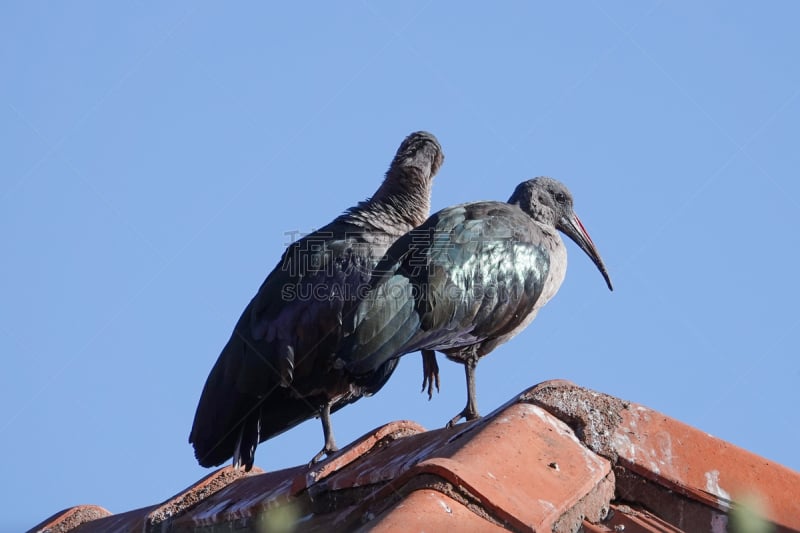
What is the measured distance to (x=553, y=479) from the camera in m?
3.32

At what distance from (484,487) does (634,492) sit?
57 cm

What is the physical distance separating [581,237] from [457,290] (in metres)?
1.84

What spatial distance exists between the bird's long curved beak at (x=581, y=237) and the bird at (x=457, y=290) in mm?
741

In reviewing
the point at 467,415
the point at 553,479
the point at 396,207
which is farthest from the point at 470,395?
the point at 553,479

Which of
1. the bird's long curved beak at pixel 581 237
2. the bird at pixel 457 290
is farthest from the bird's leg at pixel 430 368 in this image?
the bird's long curved beak at pixel 581 237

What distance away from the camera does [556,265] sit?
6.34 m

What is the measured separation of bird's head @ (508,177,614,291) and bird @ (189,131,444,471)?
2.76 ft

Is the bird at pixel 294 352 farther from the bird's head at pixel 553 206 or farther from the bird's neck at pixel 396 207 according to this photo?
the bird's head at pixel 553 206

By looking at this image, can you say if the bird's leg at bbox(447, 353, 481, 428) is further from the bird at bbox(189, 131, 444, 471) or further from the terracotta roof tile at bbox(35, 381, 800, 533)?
the terracotta roof tile at bbox(35, 381, 800, 533)

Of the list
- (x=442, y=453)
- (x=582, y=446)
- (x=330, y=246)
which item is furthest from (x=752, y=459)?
(x=330, y=246)

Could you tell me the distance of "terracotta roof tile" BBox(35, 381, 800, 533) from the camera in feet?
10.2

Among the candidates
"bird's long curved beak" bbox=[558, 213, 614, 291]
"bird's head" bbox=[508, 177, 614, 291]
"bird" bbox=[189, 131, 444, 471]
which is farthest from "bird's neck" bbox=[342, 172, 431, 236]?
"bird's long curved beak" bbox=[558, 213, 614, 291]

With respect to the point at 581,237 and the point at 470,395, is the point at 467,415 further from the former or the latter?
the point at 581,237

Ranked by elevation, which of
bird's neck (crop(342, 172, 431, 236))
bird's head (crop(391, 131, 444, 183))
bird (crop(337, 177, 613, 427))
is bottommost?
bird (crop(337, 177, 613, 427))
